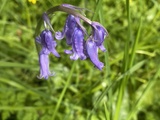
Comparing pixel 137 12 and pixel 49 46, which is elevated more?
pixel 49 46

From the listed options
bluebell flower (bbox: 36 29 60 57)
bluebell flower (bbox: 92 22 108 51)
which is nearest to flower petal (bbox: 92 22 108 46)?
bluebell flower (bbox: 92 22 108 51)

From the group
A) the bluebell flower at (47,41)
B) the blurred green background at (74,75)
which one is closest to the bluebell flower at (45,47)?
the bluebell flower at (47,41)

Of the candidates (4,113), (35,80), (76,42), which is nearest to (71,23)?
(76,42)

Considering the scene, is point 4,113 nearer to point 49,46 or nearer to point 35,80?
point 35,80

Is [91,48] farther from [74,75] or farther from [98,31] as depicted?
[74,75]

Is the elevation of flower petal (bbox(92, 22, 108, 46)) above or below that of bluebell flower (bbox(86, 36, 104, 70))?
above

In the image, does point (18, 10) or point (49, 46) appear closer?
point (49, 46)

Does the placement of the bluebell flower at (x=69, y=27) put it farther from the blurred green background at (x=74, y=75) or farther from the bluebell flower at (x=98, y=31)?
the blurred green background at (x=74, y=75)

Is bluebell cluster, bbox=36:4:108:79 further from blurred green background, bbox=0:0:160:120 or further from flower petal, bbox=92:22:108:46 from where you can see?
blurred green background, bbox=0:0:160:120
